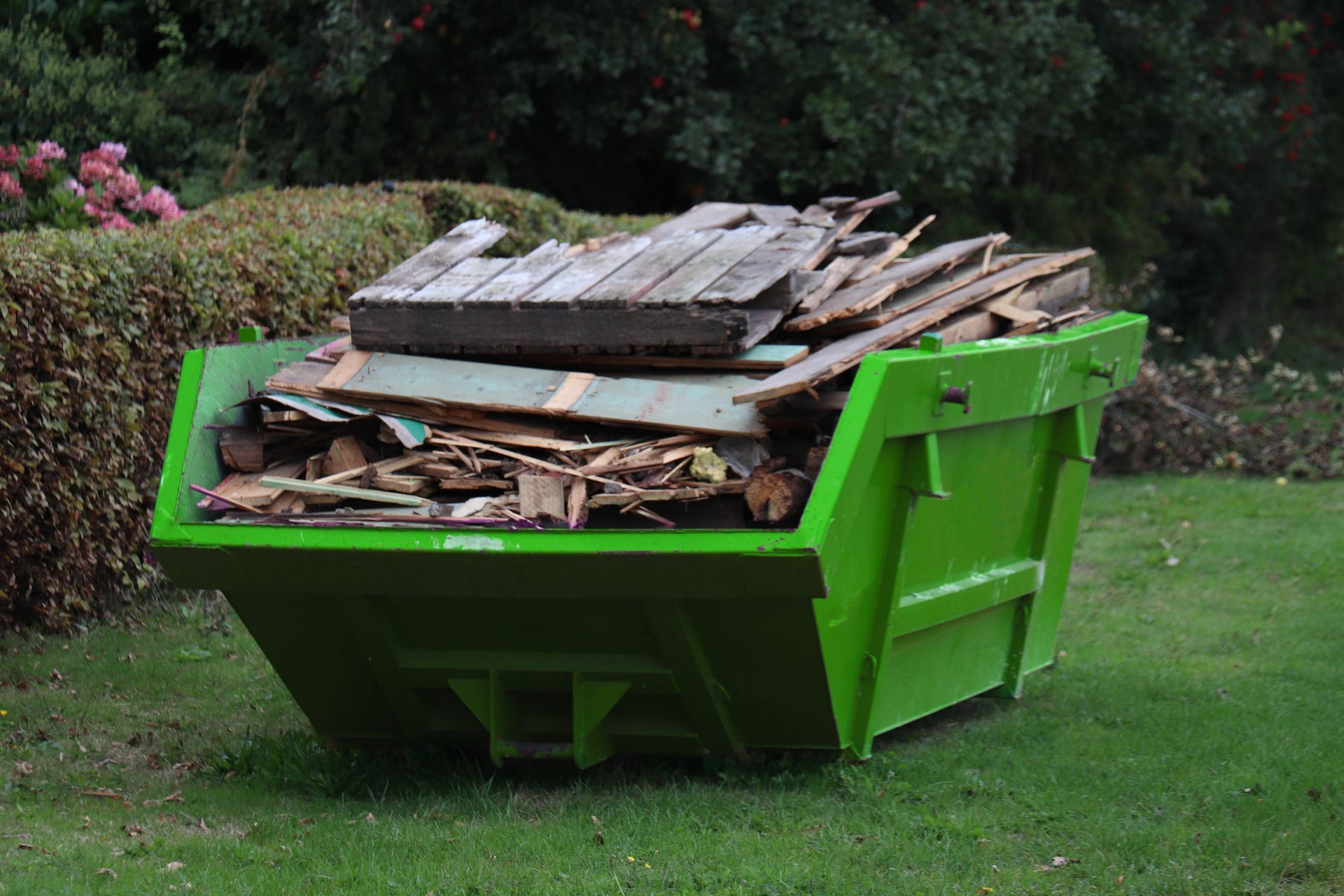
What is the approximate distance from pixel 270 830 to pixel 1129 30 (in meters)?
12.2

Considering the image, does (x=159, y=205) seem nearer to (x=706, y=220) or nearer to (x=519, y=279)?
(x=706, y=220)

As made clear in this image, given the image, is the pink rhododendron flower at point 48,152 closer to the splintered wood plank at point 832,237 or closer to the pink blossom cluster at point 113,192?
the pink blossom cluster at point 113,192

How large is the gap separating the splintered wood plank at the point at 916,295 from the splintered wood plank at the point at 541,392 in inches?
23.3

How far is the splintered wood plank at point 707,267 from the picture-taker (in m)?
4.12

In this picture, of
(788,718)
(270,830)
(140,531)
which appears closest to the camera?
(270,830)

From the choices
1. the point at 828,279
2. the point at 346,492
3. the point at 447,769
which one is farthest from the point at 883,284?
the point at 447,769

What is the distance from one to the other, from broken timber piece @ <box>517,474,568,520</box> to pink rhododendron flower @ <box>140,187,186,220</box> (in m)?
4.73

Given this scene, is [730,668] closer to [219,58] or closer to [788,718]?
[788,718]

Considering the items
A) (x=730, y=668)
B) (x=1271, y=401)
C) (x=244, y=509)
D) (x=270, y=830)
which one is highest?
(x=244, y=509)

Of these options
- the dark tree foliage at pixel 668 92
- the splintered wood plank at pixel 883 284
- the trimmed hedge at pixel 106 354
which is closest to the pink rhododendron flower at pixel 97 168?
the trimmed hedge at pixel 106 354

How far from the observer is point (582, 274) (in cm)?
445

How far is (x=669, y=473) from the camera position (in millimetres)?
3799

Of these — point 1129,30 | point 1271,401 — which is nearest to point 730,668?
point 1271,401

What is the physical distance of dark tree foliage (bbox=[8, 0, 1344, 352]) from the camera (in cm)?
1075
